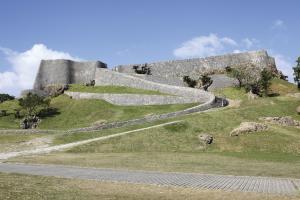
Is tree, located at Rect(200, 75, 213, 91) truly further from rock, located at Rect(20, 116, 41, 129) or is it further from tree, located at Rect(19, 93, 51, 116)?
rock, located at Rect(20, 116, 41, 129)

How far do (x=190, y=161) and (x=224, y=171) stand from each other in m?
6.38

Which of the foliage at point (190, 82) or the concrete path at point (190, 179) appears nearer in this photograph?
the concrete path at point (190, 179)

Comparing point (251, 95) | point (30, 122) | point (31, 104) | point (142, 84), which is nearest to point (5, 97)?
point (31, 104)

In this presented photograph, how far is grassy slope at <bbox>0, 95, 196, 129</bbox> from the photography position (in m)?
65.4

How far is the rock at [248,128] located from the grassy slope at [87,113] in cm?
1983

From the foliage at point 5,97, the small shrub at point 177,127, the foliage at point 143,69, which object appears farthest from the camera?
the foliage at point 5,97

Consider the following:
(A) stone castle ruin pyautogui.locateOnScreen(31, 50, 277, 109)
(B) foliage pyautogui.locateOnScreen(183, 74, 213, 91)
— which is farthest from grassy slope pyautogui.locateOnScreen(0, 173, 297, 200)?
(A) stone castle ruin pyautogui.locateOnScreen(31, 50, 277, 109)

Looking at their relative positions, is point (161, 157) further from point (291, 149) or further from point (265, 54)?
point (265, 54)

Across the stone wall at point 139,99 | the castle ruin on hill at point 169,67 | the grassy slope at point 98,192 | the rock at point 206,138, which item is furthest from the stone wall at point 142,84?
the grassy slope at point 98,192

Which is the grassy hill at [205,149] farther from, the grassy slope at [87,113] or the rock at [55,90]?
the rock at [55,90]

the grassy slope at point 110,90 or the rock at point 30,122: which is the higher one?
the grassy slope at point 110,90

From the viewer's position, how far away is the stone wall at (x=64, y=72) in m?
97.3

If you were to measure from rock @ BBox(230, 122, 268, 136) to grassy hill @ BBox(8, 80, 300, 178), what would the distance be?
2.29 ft

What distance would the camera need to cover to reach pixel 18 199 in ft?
47.3
